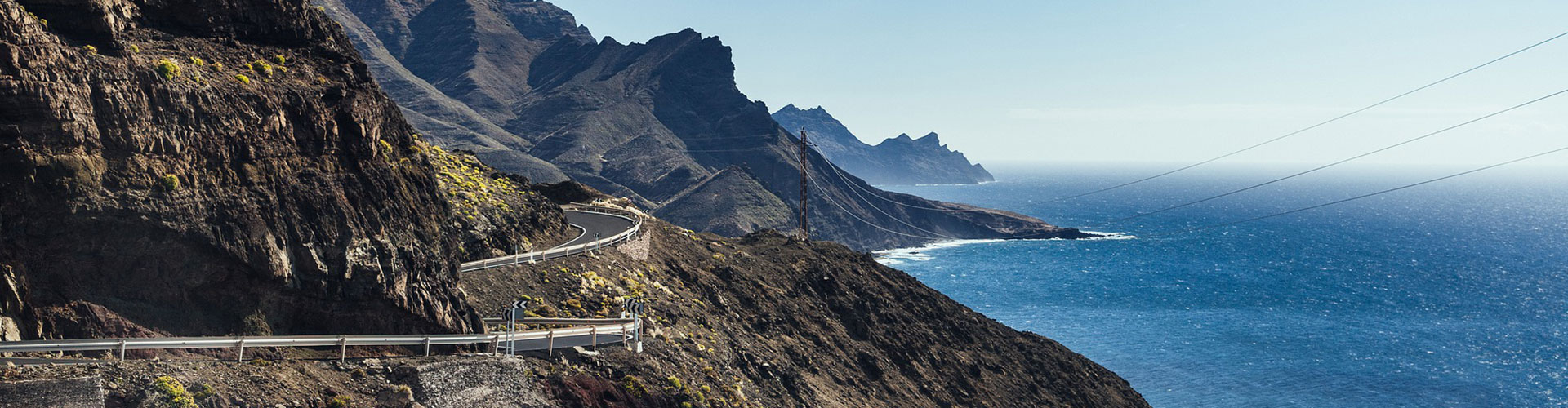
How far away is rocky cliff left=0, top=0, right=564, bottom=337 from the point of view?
70.1ft

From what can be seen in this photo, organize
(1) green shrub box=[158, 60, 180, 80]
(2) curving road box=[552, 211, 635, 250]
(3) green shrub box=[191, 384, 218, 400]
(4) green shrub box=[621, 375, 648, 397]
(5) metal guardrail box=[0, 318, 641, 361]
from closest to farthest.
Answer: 1. (5) metal guardrail box=[0, 318, 641, 361]
2. (3) green shrub box=[191, 384, 218, 400]
3. (1) green shrub box=[158, 60, 180, 80]
4. (4) green shrub box=[621, 375, 648, 397]
5. (2) curving road box=[552, 211, 635, 250]

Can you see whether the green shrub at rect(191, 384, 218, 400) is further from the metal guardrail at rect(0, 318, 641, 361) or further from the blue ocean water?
→ the blue ocean water

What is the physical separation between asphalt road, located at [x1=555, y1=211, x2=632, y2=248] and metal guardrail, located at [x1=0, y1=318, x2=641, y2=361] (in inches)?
771

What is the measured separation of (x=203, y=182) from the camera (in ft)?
78.4

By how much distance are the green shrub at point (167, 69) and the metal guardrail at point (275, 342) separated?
22.0ft

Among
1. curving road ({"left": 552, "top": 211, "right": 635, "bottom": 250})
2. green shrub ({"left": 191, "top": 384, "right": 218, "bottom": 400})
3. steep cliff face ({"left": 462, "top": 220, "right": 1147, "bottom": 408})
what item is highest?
curving road ({"left": 552, "top": 211, "right": 635, "bottom": 250})

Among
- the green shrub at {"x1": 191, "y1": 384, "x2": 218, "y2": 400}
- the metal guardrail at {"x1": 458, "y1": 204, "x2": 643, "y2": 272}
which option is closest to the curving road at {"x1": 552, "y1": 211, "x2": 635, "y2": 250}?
the metal guardrail at {"x1": 458, "y1": 204, "x2": 643, "y2": 272}

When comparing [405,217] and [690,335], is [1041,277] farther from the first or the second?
[405,217]

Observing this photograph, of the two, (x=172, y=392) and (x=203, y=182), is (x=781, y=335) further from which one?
(x=172, y=392)

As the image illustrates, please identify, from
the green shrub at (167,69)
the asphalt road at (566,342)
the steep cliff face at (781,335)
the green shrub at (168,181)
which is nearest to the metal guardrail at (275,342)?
the asphalt road at (566,342)

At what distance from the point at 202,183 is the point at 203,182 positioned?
38 millimetres

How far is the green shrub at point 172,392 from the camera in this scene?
19.4m

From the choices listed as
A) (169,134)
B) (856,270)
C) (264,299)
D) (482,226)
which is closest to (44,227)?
(169,134)

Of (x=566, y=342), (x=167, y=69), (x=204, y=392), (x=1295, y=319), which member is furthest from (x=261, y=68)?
(x=1295, y=319)
